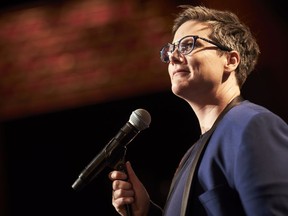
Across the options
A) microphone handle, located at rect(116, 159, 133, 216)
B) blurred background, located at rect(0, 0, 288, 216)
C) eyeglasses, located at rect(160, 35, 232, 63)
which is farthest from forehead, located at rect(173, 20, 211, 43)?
blurred background, located at rect(0, 0, 288, 216)

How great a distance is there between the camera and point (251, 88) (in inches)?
99.0

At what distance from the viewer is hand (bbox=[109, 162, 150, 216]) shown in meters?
1.36

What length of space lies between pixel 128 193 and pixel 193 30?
1.87ft

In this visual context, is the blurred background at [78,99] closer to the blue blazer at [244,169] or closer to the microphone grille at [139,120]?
the microphone grille at [139,120]

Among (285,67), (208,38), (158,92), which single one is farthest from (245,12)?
(208,38)

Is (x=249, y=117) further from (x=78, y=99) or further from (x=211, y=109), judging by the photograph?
(x=78, y=99)

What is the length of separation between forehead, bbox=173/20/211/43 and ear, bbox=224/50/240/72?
102 millimetres

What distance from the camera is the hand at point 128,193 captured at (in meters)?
1.36

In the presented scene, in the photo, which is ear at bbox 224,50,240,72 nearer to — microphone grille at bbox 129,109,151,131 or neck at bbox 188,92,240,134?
neck at bbox 188,92,240,134

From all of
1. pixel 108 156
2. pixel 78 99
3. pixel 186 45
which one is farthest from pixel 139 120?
pixel 78 99

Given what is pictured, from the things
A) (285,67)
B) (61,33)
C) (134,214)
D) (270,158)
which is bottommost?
(134,214)

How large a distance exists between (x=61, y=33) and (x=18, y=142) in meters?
0.88

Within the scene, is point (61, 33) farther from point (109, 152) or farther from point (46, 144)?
point (109, 152)

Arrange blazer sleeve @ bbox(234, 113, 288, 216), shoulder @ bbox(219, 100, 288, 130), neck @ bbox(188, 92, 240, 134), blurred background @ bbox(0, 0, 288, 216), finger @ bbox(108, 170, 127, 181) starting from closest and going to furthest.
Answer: blazer sleeve @ bbox(234, 113, 288, 216), shoulder @ bbox(219, 100, 288, 130), finger @ bbox(108, 170, 127, 181), neck @ bbox(188, 92, 240, 134), blurred background @ bbox(0, 0, 288, 216)
